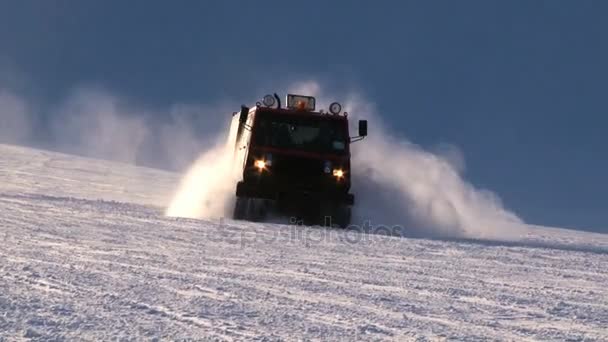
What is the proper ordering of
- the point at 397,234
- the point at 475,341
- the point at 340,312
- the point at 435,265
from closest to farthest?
the point at 475,341 → the point at 340,312 → the point at 435,265 → the point at 397,234

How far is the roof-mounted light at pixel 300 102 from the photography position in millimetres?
16469

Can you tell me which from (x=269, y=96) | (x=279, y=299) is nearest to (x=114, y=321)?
(x=279, y=299)

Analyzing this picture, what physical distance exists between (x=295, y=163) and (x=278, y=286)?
28.3ft

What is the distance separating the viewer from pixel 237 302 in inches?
231

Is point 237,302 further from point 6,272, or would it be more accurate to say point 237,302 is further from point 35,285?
point 6,272

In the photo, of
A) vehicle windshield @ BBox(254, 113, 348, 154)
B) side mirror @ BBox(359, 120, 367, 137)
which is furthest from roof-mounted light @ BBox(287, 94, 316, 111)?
A: side mirror @ BBox(359, 120, 367, 137)

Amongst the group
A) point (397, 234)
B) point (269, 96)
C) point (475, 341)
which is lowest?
point (475, 341)

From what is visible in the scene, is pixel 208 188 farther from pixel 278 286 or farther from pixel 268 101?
pixel 278 286

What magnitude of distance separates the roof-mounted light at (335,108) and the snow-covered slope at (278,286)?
4122 mm

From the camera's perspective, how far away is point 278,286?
682 centimetres

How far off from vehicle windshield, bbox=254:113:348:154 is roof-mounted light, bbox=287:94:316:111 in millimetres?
478

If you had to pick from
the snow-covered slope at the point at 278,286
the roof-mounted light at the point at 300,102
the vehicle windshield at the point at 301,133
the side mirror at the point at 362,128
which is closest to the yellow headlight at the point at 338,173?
the vehicle windshield at the point at 301,133

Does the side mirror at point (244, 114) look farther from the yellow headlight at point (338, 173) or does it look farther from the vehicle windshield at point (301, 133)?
the yellow headlight at point (338, 173)

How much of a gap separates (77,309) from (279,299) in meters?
1.46
